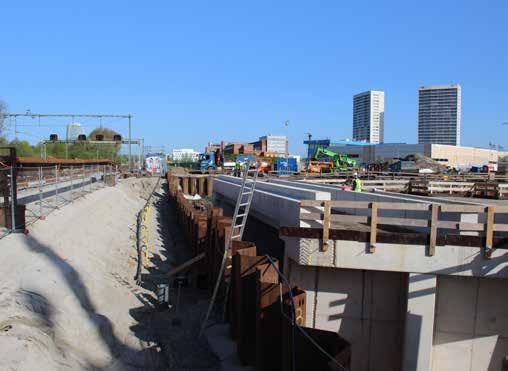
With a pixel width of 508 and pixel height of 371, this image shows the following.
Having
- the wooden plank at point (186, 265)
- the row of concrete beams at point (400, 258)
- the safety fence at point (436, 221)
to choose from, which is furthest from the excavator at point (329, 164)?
the row of concrete beams at point (400, 258)

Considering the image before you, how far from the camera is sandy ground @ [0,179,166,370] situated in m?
6.83

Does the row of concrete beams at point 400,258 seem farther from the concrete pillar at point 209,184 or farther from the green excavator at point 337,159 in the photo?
the green excavator at point 337,159

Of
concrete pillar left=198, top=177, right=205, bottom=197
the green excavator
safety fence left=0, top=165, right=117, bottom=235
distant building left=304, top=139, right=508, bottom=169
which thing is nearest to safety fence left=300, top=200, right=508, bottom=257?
safety fence left=0, top=165, right=117, bottom=235

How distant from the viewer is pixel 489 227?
888 cm

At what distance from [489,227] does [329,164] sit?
47608mm

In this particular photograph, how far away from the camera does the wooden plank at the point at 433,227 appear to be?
902 centimetres

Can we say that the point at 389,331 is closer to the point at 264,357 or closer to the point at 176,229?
the point at 264,357

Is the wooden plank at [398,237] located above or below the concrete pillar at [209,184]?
above

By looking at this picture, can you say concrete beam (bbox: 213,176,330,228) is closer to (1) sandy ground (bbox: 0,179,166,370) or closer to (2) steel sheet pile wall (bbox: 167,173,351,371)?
(2) steel sheet pile wall (bbox: 167,173,351,371)

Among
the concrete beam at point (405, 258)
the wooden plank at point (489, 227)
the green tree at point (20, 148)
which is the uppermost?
the green tree at point (20, 148)

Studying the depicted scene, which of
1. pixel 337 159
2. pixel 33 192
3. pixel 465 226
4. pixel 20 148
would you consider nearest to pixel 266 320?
pixel 465 226

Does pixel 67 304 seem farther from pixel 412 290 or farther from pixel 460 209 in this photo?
pixel 460 209

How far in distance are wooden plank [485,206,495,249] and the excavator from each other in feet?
140

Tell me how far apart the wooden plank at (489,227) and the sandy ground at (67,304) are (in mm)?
5881
